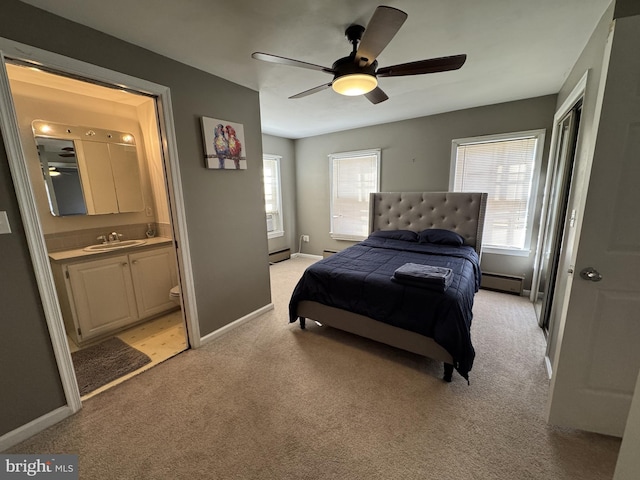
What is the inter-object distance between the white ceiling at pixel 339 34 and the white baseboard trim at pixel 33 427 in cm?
245

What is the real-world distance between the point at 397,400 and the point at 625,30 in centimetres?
231

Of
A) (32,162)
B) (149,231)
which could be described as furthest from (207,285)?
(32,162)

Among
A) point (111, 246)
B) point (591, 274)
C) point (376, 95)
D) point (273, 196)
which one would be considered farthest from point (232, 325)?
point (273, 196)

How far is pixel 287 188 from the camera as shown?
17.6ft

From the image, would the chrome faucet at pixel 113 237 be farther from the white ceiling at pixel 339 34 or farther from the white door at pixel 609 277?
the white door at pixel 609 277

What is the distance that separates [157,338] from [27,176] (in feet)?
5.92

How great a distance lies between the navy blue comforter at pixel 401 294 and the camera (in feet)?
6.07

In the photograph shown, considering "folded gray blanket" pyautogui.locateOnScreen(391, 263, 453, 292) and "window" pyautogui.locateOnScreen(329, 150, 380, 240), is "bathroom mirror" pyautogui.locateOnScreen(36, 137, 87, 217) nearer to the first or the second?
"folded gray blanket" pyautogui.locateOnScreen(391, 263, 453, 292)

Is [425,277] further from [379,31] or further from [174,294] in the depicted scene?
[174,294]

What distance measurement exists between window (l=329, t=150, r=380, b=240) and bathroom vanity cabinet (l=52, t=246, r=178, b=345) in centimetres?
300

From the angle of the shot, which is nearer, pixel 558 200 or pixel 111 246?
pixel 558 200

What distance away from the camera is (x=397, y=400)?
1.80 m

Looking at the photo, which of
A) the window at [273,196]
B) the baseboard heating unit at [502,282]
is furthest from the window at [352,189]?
the baseboard heating unit at [502,282]

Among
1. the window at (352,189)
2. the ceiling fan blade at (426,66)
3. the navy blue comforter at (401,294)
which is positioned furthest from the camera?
the window at (352,189)
